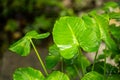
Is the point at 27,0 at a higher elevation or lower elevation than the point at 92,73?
lower

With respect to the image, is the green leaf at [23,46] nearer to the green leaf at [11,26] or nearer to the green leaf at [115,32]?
the green leaf at [115,32]

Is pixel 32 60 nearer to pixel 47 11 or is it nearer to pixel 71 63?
pixel 47 11

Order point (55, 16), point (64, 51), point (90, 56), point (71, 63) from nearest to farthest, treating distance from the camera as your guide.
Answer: point (64, 51) < point (71, 63) < point (90, 56) < point (55, 16)

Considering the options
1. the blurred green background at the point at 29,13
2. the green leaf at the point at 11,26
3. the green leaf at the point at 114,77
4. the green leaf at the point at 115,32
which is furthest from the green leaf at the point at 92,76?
the green leaf at the point at 11,26

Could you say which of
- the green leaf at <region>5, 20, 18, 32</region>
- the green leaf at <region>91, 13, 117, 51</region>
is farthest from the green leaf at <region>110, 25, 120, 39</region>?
the green leaf at <region>5, 20, 18, 32</region>

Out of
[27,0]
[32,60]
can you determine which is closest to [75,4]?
[27,0]

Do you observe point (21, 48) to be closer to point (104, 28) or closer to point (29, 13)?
point (104, 28)
